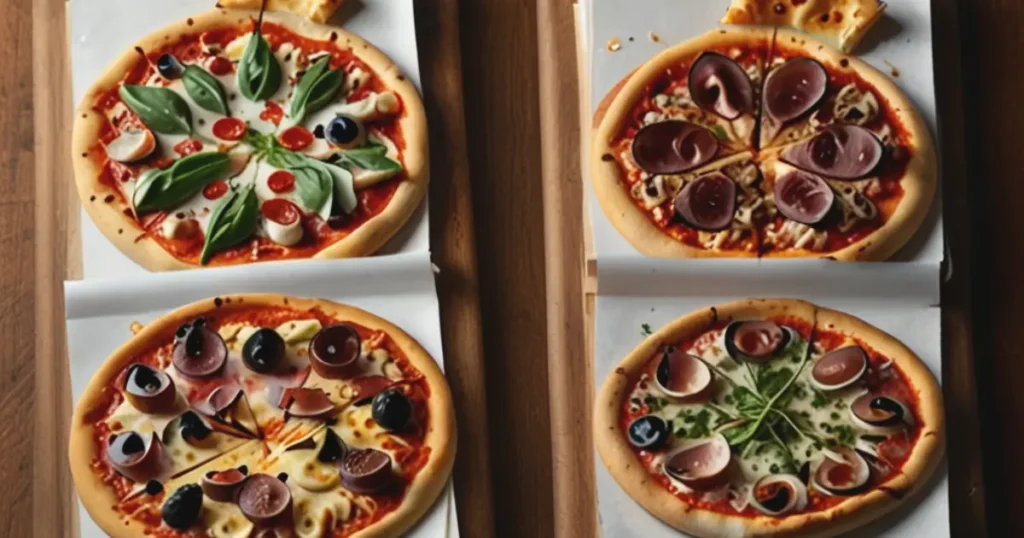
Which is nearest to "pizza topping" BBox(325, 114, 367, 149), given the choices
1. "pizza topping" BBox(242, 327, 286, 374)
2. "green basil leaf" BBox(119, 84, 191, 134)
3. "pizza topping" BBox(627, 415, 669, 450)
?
"green basil leaf" BBox(119, 84, 191, 134)

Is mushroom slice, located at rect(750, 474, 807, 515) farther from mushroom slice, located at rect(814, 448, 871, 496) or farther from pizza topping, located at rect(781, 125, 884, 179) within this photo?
pizza topping, located at rect(781, 125, 884, 179)

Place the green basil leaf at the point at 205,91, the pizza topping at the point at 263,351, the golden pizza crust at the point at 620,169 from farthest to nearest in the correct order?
the green basil leaf at the point at 205,91, the golden pizza crust at the point at 620,169, the pizza topping at the point at 263,351

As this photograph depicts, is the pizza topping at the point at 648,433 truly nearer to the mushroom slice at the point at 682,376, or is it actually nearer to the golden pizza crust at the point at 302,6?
the mushroom slice at the point at 682,376

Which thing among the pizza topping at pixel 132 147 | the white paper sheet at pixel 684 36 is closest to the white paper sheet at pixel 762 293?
the white paper sheet at pixel 684 36

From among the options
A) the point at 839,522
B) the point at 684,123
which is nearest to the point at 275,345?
the point at 684,123

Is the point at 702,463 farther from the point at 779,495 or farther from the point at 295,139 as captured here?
the point at 295,139

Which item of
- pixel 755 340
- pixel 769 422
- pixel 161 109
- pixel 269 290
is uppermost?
pixel 161 109

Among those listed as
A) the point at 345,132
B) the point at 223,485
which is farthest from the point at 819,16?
the point at 223,485
